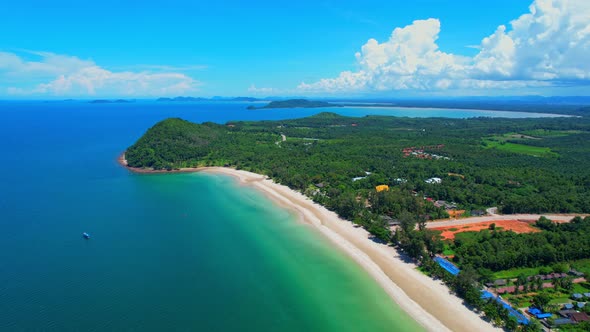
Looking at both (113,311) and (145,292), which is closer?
(113,311)

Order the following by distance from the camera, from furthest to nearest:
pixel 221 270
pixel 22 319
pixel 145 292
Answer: pixel 221 270 → pixel 145 292 → pixel 22 319

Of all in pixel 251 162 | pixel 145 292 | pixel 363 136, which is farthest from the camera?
pixel 363 136

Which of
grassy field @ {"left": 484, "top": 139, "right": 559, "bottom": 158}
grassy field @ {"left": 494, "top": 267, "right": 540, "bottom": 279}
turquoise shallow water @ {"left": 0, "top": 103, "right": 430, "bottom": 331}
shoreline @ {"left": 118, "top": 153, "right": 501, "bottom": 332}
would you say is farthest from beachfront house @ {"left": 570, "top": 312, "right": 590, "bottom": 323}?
grassy field @ {"left": 484, "top": 139, "right": 559, "bottom": 158}

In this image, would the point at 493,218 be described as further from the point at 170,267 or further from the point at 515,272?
the point at 170,267

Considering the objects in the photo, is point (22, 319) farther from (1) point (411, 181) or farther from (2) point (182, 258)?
(1) point (411, 181)

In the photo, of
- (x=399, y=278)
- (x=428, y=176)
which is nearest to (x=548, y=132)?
(x=428, y=176)

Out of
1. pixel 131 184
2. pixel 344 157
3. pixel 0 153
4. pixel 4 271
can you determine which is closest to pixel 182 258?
pixel 4 271
